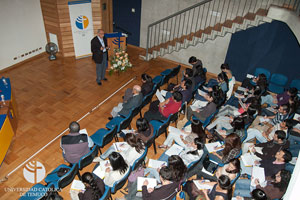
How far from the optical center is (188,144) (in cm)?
503

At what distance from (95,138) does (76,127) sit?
0.81 m

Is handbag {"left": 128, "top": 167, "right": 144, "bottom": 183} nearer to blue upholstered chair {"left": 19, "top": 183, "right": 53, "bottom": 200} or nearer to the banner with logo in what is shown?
blue upholstered chair {"left": 19, "top": 183, "right": 53, "bottom": 200}

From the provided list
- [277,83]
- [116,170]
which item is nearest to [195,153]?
[116,170]

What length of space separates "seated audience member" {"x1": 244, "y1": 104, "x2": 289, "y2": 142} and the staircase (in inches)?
118

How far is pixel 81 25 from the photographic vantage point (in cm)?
948

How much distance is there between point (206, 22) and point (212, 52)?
1.14 meters

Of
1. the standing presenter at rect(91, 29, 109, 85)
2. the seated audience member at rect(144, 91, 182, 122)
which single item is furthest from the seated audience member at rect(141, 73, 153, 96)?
the standing presenter at rect(91, 29, 109, 85)

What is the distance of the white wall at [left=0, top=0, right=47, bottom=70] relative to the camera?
8.30 meters

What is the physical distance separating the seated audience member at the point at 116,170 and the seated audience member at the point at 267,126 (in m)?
3.27

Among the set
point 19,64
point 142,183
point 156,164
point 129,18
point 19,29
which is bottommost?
point 19,64

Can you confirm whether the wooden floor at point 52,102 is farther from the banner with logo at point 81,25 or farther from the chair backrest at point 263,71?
the chair backrest at point 263,71

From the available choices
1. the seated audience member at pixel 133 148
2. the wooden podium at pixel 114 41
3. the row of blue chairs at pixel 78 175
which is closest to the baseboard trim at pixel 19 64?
the wooden podium at pixel 114 41

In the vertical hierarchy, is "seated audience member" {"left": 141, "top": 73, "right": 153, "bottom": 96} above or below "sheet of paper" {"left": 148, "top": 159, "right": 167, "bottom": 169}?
above

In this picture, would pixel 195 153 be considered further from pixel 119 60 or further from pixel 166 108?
pixel 119 60
